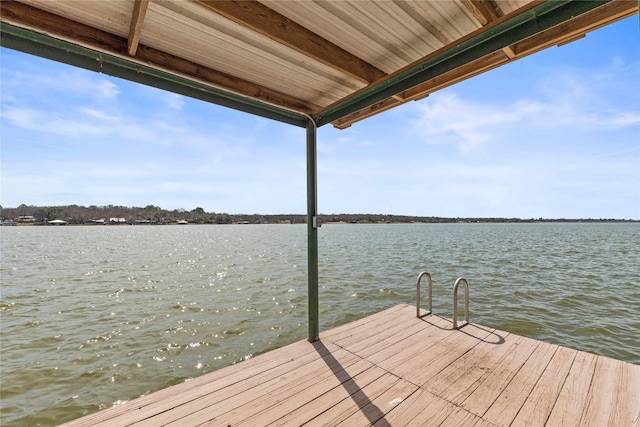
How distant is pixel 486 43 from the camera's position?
2125 millimetres

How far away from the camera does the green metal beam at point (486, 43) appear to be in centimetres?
179

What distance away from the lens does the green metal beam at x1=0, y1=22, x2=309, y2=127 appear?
77.1 inches

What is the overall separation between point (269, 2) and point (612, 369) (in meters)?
4.79

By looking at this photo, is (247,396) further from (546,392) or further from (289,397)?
(546,392)

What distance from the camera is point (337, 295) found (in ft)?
30.9

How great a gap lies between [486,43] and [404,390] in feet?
9.98

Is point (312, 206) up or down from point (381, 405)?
up

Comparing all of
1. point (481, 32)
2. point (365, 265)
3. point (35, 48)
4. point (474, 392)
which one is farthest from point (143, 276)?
point (481, 32)

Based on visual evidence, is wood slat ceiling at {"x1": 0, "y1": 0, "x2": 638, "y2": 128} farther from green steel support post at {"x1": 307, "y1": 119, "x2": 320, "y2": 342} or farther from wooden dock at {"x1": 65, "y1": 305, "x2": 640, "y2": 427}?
wooden dock at {"x1": 65, "y1": 305, "x2": 640, "y2": 427}

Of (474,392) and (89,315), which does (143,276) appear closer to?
(89,315)

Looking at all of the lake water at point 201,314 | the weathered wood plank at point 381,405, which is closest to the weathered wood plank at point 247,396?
the weathered wood plank at point 381,405

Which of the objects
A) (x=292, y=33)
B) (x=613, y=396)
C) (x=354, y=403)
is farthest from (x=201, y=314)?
(x=613, y=396)

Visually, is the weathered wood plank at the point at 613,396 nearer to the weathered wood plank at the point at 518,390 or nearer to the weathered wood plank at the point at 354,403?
the weathered wood plank at the point at 518,390

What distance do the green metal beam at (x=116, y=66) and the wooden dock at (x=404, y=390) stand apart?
2.88 metres
